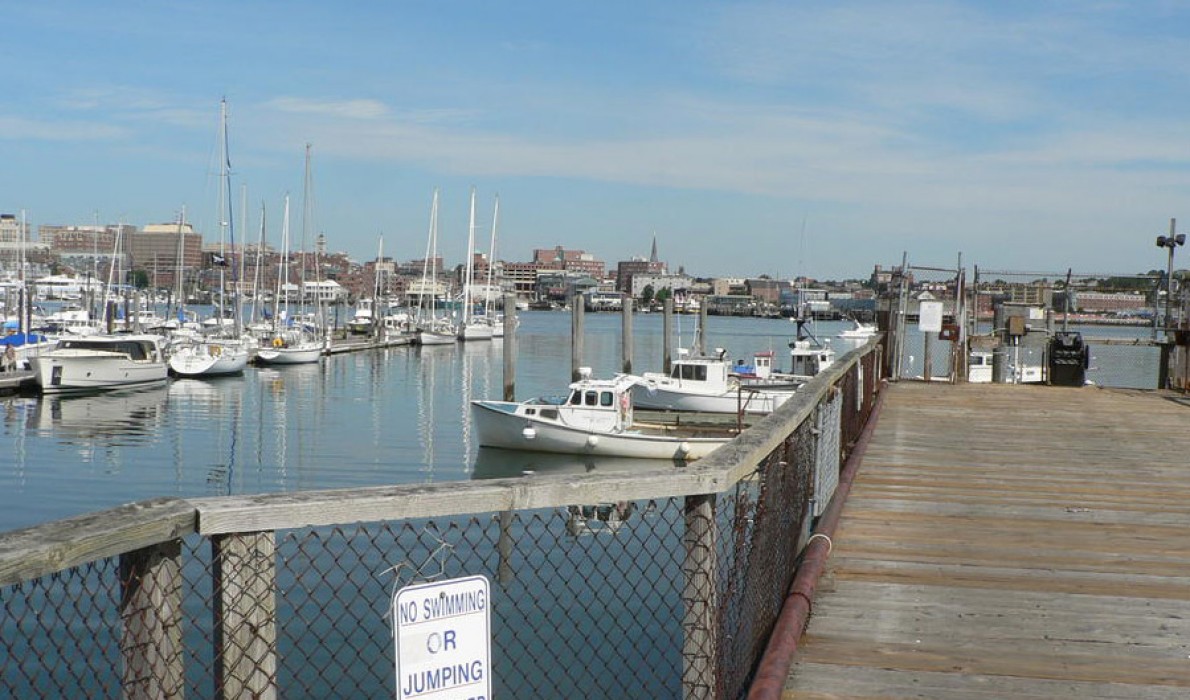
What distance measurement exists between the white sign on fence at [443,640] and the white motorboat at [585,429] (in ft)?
89.4

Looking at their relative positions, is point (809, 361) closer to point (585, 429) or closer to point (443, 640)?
point (585, 429)

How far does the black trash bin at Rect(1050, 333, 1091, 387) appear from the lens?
22906 mm

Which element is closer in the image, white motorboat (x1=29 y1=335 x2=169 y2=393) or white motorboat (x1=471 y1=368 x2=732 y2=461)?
white motorboat (x1=471 y1=368 x2=732 y2=461)

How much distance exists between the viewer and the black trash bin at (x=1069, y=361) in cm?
2291

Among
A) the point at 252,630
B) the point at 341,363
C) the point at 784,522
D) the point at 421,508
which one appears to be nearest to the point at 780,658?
the point at 784,522

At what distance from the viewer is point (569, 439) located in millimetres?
31562

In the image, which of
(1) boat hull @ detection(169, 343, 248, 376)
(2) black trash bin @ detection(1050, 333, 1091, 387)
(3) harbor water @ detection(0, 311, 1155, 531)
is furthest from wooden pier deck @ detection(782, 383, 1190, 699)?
(1) boat hull @ detection(169, 343, 248, 376)

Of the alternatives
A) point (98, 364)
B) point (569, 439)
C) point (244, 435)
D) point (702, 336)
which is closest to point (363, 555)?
point (569, 439)

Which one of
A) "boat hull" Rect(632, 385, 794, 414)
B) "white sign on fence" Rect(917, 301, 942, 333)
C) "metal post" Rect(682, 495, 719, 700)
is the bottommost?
"boat hull" Rect(632, 385, 794, 414)

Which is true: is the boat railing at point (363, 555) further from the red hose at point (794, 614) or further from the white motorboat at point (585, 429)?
the white motorboat at point (585, 429)

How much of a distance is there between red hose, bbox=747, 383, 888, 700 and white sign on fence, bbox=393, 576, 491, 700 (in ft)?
4.46

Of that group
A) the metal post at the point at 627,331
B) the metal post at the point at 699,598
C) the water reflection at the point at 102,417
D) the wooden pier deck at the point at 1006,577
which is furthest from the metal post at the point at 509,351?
the metal post at the point at 699,598

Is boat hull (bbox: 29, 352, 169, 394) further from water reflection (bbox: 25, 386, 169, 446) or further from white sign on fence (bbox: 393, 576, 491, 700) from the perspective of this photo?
white sign on fence (bbox: 393, 576, 491, 700)

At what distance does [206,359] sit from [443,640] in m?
58.4
